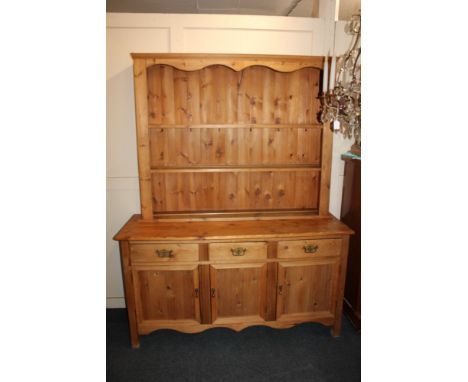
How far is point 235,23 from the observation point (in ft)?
6.73

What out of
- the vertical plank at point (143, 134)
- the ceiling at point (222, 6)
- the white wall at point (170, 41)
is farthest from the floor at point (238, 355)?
the ceiling at point (222, 6)

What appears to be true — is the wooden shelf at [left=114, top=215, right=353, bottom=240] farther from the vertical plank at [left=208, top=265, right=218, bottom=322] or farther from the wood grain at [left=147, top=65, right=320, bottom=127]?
the wood grain at [left=147, top=65, right=320, bottom=127]

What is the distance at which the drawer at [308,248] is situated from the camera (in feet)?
6.25

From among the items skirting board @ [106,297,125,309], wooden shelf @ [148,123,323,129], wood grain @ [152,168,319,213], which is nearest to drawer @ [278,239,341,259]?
wood grain @ [152,168,319,213]

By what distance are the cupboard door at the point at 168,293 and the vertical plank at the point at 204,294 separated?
0.10ft

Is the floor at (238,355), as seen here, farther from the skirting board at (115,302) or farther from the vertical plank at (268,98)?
the vertical plank at (268,98)

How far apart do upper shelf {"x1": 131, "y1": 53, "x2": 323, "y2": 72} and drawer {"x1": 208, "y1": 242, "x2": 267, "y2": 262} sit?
131 centimetres

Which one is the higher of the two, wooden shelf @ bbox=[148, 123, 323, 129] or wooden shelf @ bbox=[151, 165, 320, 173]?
wooden shelf @ bbox=[148, 123, 323, 129]

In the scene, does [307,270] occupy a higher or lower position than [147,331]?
higher

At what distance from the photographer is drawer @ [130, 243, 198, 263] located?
6.05ft
